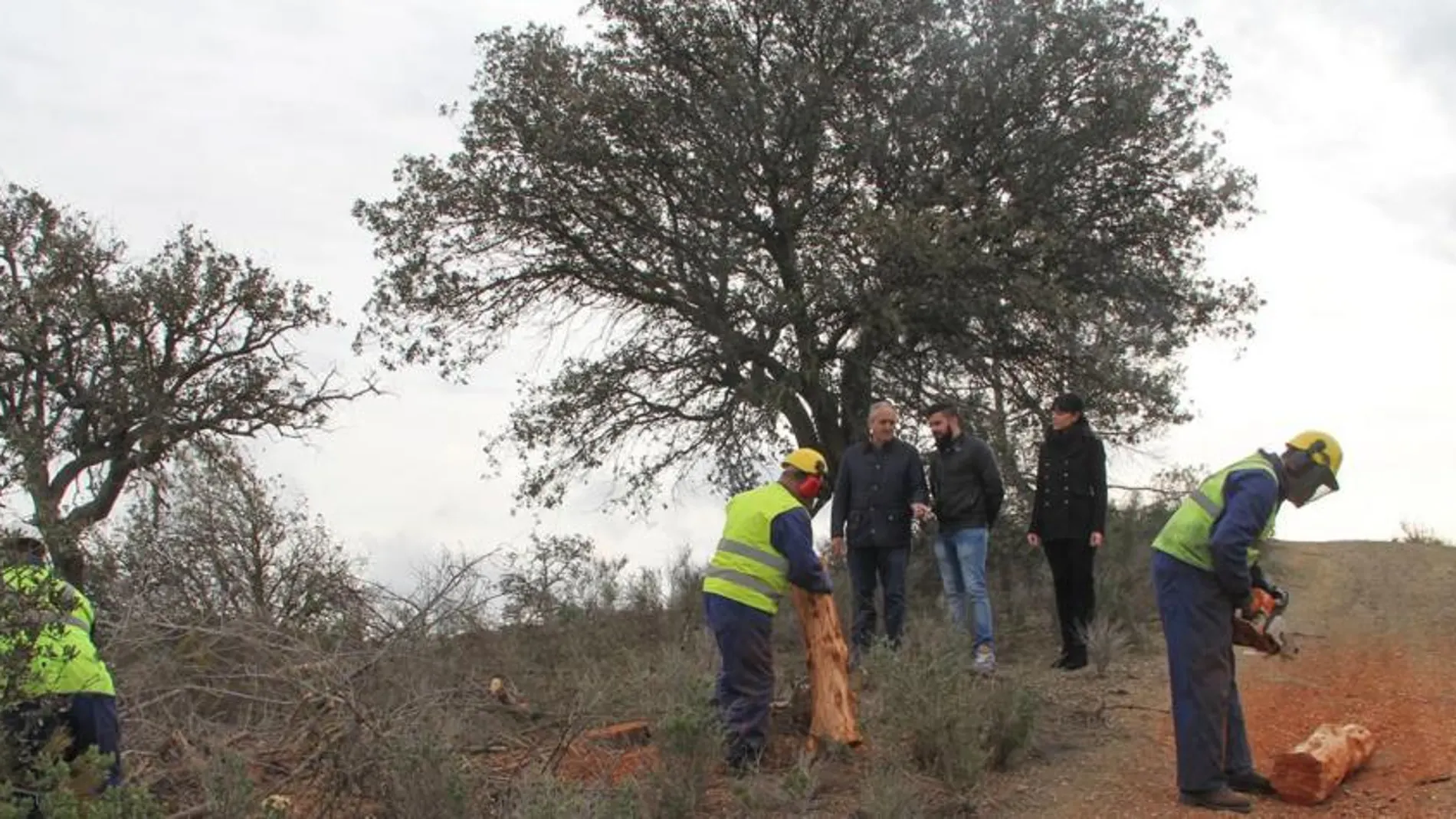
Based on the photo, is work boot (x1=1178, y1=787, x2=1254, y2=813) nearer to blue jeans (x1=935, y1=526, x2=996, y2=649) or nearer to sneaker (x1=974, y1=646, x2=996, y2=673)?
sneaker (x1=974, y1=646, x2=996, y2=673)

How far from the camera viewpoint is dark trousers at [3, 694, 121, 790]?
207 inches

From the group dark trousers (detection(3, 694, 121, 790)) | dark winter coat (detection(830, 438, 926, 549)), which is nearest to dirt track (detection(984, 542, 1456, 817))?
dark winter coat (detection(830, 438, 926, 549))

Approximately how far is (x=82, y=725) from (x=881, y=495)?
4.68 m

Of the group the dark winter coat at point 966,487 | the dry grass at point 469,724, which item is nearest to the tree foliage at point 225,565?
the dry grass at point 469,724

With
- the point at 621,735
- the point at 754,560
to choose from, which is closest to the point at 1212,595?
the point at 754,560

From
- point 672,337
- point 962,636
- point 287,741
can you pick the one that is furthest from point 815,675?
point 672,337

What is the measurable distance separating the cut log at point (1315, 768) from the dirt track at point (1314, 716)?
2.5 inches

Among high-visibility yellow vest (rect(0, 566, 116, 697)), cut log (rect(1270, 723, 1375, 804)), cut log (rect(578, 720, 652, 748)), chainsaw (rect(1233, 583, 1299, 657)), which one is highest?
high-visibility yellow vest (rect(0, 566, 116, 697))

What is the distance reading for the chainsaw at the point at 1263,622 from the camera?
19.6 ft

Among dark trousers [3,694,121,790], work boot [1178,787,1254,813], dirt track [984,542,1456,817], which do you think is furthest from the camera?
dirt track [984,542,1456,817]

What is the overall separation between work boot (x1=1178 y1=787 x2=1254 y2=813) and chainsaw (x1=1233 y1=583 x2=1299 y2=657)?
0.67 m

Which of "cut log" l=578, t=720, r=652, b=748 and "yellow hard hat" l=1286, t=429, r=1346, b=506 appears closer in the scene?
"yellow hard hat" l=1286, t=429, r=1346, b=506

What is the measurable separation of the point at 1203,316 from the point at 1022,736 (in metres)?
8.61

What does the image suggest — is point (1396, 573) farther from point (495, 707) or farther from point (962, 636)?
point (495, 707)
